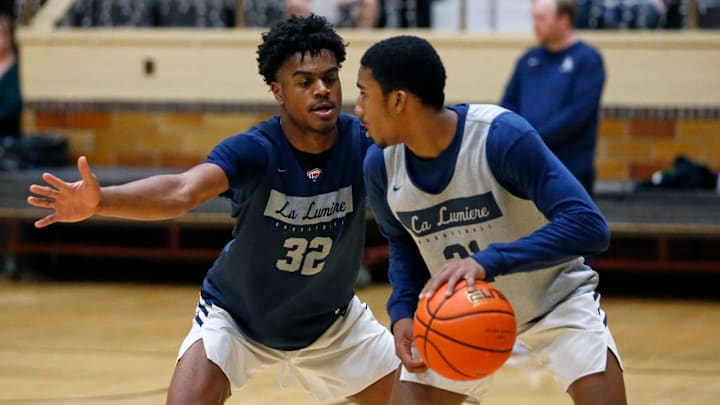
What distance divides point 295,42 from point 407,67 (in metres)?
0.72

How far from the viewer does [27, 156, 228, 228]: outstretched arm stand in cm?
328

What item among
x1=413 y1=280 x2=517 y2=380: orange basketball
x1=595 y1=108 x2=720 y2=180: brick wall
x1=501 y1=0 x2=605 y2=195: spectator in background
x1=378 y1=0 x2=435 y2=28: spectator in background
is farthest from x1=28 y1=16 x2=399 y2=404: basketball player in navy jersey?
x1=378 y1=0 x2=435 y2=28: spectator in background

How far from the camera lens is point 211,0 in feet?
36.8

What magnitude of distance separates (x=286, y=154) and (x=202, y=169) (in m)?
0.40

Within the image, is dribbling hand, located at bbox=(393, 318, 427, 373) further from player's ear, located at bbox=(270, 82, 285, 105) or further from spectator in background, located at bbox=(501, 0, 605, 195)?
spectator in background, located at bbox=(501, 0, 605, 195)

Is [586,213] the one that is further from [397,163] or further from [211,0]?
[211,0]

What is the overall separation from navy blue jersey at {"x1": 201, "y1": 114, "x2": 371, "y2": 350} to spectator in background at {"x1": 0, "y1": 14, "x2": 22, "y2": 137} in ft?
23.6

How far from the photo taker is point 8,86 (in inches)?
422

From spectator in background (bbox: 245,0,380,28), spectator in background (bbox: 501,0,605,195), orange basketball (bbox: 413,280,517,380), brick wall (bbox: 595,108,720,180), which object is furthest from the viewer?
spectator in background (bbox: 245,0,380,28)

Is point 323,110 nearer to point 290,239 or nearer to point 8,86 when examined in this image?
point 290,239

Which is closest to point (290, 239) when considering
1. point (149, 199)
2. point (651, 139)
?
point (149, 199)

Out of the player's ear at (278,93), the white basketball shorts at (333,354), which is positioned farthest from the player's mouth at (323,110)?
the white basketball shorts at (333,354)

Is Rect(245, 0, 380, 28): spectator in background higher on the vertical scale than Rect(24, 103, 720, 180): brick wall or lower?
higher

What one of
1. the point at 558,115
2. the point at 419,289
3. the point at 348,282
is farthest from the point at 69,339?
the point at 419,289
